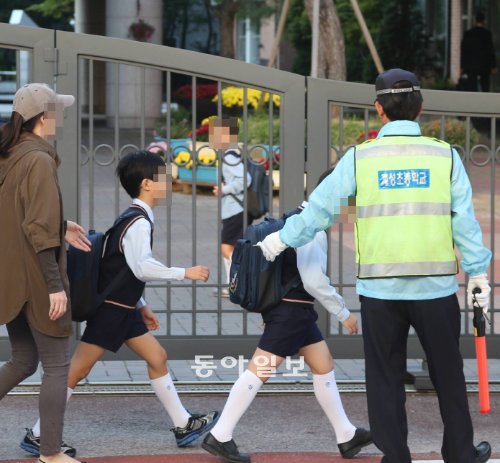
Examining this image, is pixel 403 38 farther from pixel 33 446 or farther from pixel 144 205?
pixel 33 446

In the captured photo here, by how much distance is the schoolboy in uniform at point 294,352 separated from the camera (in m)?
5.49

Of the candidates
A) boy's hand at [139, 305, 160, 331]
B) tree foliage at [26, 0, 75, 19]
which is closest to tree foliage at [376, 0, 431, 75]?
tree foliage at [26, 0, 75, 19]

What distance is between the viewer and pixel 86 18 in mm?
38688

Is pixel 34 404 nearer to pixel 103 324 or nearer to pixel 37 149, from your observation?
pixel 103 324

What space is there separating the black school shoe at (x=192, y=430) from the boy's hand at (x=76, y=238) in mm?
1039

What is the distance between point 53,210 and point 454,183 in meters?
1.68

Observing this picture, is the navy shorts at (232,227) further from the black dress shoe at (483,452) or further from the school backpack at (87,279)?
the black dress shoe at (483,452)

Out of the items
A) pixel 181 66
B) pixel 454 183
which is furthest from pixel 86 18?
pixel 454 183

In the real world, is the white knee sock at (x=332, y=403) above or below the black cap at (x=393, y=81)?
below

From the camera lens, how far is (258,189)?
727 cm

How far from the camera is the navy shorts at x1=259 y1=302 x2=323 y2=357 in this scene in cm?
554

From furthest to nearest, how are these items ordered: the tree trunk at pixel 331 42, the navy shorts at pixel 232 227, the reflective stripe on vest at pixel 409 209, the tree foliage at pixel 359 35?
the tree foliage at pixel 359 35
the tree trunk at pixel 331 42
the navy shorts at pixel 232 227
the reflective stripe on vest at pixel 409 209

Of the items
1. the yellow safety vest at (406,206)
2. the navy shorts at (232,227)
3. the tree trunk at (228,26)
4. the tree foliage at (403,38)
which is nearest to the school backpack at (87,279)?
the yellow safety vest at (406,206)

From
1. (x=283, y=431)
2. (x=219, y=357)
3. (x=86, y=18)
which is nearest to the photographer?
(x=283, y=431)
